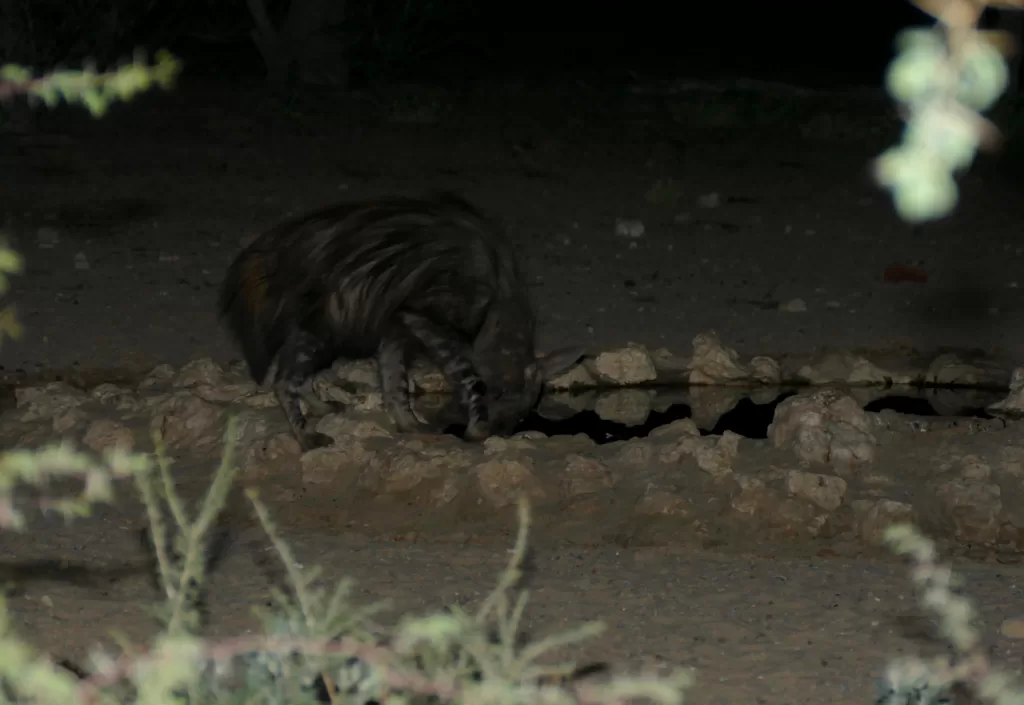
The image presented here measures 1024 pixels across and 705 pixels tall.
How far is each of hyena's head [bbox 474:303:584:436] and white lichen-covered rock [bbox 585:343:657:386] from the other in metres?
0.24

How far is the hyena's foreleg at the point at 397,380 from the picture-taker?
4.84m

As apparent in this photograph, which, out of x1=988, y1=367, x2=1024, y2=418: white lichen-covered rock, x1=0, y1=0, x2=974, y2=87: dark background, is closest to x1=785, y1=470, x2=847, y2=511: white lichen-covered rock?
x1=988, y1=367, x2=1024, y2=418: white lichen-covered rock

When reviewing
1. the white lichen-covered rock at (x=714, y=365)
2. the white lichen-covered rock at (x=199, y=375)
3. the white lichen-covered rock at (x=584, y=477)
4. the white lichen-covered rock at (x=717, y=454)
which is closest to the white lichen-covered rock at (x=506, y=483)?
the white lichen-covered rock at (x=584, y=477)

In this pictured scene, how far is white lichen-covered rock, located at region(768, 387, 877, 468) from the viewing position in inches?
171

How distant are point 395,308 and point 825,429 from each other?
5.05 feet

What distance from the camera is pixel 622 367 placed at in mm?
5504

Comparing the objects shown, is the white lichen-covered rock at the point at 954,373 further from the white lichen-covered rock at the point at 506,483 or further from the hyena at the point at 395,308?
the white lichen-covered rock at the point at 506,483

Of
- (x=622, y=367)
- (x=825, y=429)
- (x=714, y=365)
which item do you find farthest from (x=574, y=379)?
(x=825, y=429)

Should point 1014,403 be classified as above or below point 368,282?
above

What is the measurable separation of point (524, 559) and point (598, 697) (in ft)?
3.81

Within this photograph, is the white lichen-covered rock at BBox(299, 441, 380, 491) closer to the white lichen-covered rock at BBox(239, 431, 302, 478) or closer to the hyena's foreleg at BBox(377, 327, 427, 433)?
the white lichen-covered rock at BBox(239, 431, 302, 478)

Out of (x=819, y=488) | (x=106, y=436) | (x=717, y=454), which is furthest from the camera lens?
(x=106, y=436)

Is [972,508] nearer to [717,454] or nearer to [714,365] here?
[717,454]

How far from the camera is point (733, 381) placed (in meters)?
5.48
